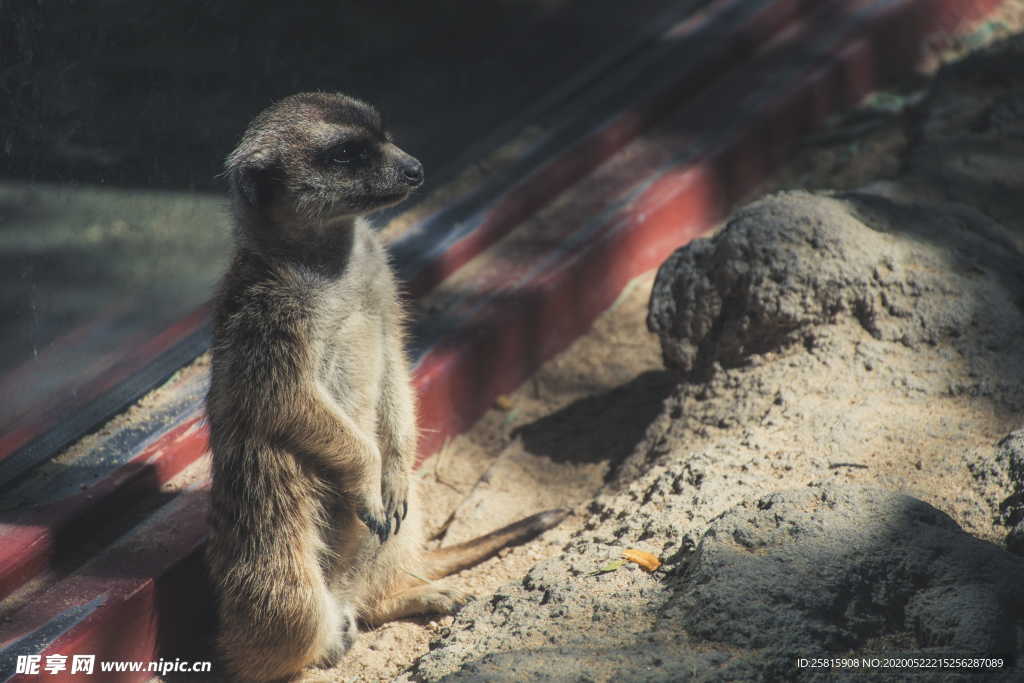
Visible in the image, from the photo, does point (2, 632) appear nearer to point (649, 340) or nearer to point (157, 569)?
point (157, 569)

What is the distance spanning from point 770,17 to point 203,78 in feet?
9.21

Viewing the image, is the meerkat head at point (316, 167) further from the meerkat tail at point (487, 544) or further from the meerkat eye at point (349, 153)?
the meerkat tail at point (487, 544)

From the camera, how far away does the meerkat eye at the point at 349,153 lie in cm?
242

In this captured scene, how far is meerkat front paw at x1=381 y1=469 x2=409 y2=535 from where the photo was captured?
282 centimetres

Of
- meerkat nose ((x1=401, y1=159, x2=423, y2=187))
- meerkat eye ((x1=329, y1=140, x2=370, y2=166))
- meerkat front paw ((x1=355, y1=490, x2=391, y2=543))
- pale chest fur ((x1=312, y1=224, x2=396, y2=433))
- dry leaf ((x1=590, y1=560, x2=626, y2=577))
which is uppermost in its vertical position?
meerkat eye ((x1=329, y1=140, x2=370, y2=166))

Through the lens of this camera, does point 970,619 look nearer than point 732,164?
Yes

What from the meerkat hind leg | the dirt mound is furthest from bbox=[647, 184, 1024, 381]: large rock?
the meerkat hind leg

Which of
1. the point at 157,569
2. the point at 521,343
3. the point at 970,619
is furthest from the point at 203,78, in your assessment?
the point at 970,619

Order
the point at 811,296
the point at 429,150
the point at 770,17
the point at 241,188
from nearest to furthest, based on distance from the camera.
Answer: the point at 241,188, the point at 811,296, the point at 429,150, the point at 770,17

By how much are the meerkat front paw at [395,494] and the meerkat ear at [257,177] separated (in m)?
0.81

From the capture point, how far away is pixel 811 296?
288 cm

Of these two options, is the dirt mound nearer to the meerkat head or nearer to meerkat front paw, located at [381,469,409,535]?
meerkat front paw, located at [381,469,409,535]

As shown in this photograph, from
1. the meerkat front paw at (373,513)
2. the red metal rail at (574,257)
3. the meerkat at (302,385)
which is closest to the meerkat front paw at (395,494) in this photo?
the meerkat at (302,385)

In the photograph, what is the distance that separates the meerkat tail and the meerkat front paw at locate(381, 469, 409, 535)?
0.18 metres
